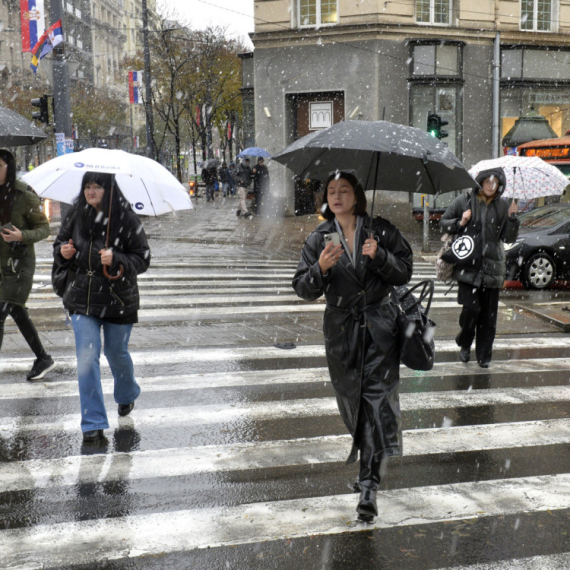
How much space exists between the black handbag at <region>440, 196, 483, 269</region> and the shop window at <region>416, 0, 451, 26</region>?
2277cm

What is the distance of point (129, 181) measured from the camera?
19.0 ft

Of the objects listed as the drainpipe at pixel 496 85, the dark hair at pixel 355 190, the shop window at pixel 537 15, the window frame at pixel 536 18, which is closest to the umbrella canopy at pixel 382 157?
the dark hair at pixel 355 190

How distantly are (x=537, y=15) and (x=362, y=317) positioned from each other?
1141 inches

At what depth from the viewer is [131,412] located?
597 cm

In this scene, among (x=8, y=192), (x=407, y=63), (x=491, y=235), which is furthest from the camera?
(x=407, y=63)

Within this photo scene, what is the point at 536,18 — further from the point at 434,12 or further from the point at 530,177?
the point at 530,177

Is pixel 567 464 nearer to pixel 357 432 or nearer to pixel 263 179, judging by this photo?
pixel 357 432

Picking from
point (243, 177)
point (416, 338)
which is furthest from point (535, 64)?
point (416, 338)

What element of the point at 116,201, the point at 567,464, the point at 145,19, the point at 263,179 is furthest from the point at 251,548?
the point at 145,19

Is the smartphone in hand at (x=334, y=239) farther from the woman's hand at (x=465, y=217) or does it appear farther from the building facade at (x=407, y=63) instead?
the building facade at (x=407, y=63)

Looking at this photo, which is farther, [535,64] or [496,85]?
[535,64]

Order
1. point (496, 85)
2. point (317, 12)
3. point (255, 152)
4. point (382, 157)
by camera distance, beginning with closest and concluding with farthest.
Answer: point (382, 157)
point (255, 152)
point (317, 12)
point (496, 85)

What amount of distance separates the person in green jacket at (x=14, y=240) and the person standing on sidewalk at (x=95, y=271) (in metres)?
Result: 1.07

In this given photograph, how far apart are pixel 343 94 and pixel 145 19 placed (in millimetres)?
11937
